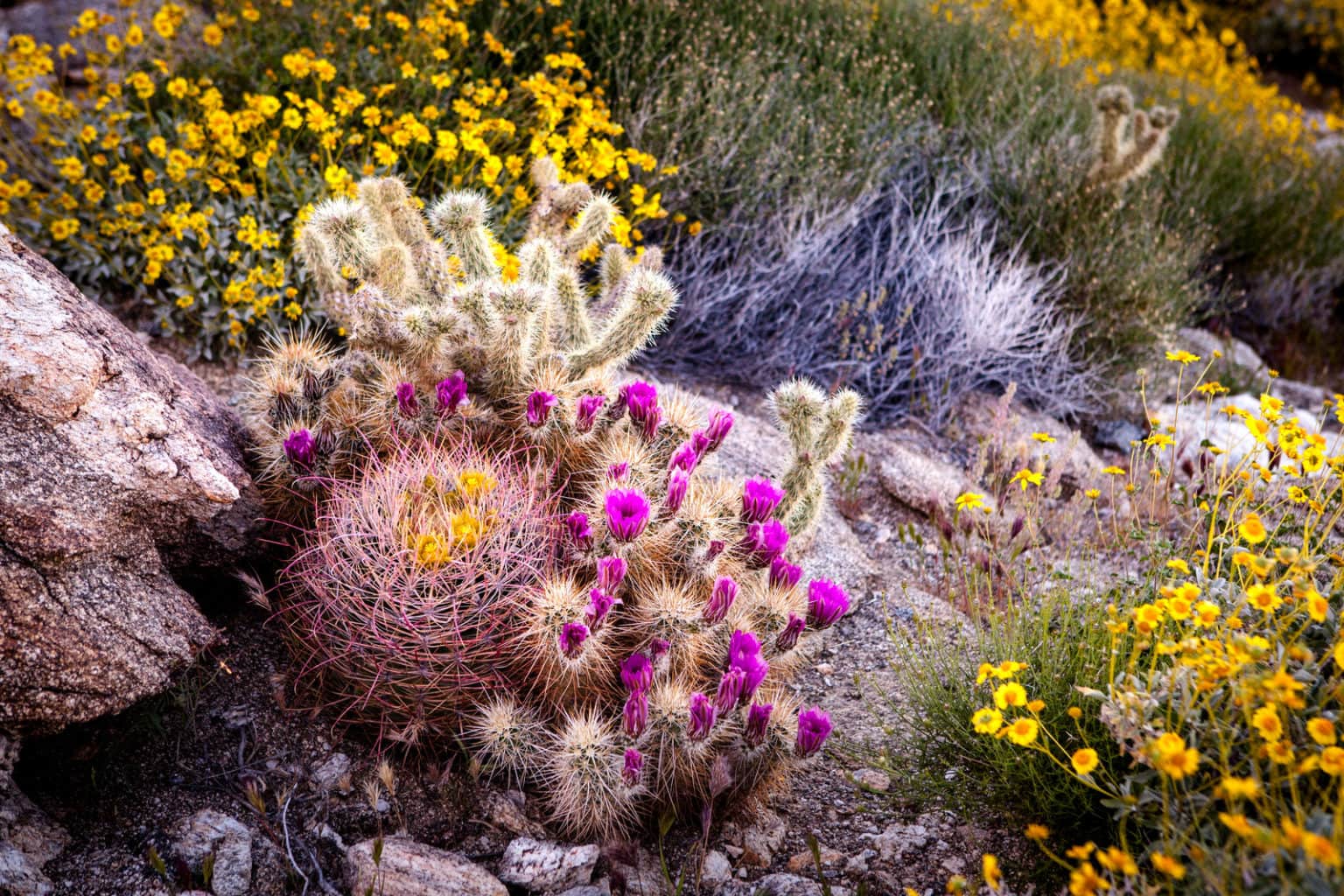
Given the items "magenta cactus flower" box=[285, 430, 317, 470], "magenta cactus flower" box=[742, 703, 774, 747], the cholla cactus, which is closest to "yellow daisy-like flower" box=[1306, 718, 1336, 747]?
"magenta cactus flower" box=[742, 703, 774, 747]

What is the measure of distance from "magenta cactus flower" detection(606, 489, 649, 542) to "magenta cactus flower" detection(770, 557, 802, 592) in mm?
406

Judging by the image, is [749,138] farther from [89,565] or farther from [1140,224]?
[89,565]

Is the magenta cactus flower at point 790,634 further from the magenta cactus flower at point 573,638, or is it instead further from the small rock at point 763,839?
the magenta cactus flower at point 573,638

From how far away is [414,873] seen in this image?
2.17 m

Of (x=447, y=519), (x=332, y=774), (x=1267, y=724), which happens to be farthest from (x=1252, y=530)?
(x=332, y=774)

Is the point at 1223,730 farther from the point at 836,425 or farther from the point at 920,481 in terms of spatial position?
the point at 920,481

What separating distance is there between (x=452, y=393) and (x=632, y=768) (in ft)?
3.59

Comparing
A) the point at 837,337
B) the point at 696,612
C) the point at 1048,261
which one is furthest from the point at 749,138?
the point at 696,612

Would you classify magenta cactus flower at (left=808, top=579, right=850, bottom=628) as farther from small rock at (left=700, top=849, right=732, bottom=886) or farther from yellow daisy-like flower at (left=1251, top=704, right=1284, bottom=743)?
yellow daisy-like flower at (left=1251, top=704, right=1284, bottom=743)

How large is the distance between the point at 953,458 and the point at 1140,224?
1.89m

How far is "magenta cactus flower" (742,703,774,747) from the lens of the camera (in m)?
2.29

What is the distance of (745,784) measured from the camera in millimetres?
2434

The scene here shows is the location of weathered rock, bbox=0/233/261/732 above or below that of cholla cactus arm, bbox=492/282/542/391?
below

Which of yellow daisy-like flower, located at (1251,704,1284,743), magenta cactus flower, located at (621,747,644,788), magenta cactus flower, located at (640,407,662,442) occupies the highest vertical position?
yellow daisy-like flower, located at (1251,704,1284,743)
